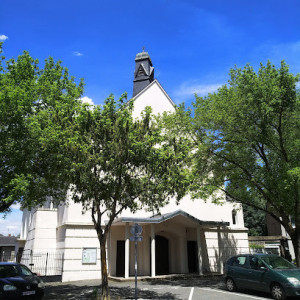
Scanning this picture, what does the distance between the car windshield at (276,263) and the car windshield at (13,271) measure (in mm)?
9783

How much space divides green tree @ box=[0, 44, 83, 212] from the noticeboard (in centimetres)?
757

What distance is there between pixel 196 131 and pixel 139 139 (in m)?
6.91

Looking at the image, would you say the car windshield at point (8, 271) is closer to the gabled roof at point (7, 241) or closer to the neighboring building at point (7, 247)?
the gabled roof at point (7, 241)

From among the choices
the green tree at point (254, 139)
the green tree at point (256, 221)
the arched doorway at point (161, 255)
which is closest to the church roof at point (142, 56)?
the green tree at point (254, 139)

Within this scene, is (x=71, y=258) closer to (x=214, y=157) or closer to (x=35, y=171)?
(x=35, y=171)

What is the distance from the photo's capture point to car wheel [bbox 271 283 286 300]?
428 inches

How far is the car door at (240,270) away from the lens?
12.8m

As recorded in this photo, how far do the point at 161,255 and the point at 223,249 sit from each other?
18.5 feet

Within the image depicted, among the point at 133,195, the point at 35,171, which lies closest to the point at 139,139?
the point at 133,195

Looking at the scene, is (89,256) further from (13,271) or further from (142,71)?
(142,71)

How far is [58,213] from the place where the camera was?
944 inches

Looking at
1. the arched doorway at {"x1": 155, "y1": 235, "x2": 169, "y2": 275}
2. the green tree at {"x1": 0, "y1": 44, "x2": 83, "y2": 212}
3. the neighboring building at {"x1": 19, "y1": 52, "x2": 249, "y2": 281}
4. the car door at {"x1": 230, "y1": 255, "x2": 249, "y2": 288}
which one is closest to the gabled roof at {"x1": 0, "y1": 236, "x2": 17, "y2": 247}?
the neighboring building at {"x1": 19, "y1": 52, "x2": 249, "y2": 281}

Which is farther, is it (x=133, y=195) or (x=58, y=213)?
(x=58, y=213)

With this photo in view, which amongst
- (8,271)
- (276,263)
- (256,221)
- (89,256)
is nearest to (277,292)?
(276,263)
